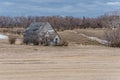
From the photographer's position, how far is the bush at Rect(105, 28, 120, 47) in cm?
4152

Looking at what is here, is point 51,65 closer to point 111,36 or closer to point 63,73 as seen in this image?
point 63,73

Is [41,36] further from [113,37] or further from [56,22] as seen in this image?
[56,22]

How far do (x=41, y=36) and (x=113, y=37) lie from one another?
8217mm

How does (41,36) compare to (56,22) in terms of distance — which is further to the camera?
(56,22)

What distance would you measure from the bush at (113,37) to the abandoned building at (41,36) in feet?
19.2

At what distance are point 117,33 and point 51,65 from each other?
955 inches

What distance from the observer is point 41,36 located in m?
42.8

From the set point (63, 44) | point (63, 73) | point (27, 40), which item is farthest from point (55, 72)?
point (27, 40)

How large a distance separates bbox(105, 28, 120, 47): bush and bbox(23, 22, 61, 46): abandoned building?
586 centimetres

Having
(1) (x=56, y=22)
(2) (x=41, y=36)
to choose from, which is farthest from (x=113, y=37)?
(1) (x=56, y=22)

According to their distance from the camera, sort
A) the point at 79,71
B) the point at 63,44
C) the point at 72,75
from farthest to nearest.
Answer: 1. the point at 63,44
2. the point at 79,71
3. the point at 72,75

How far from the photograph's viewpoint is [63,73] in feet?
55.1

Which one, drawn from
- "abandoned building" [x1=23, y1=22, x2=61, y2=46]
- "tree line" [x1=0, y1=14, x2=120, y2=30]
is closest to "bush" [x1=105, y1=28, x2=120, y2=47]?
"abandoned building" [x1=23, y1=22, x2=61, y2=46]

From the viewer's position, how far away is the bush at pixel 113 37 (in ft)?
136
